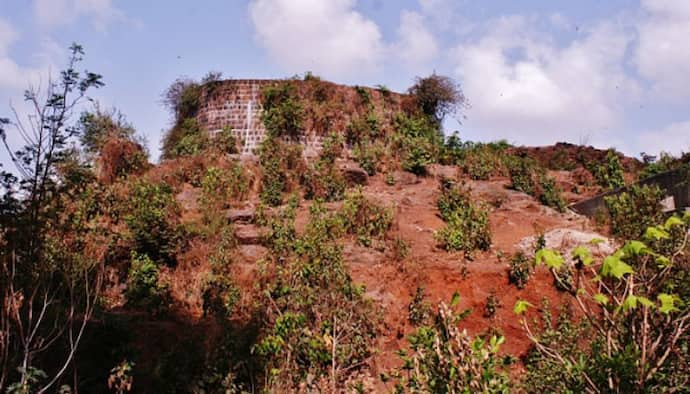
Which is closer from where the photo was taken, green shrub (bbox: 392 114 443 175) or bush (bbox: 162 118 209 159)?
green shrub (bbox: 392 114 443 175)

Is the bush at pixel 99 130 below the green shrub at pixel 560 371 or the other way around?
the other way around

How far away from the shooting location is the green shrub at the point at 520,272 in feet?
31.8

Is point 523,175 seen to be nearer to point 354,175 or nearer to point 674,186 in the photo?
point 674,186

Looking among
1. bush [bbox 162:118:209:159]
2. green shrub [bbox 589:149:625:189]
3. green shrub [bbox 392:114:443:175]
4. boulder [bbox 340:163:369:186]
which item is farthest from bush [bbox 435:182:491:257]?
bush [bbox 162:118:209:159]

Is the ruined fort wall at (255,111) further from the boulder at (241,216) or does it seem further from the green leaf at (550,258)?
the green leaf at (550,258)

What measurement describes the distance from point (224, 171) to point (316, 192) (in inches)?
87.3

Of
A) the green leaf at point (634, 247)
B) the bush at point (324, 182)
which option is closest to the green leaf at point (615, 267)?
the green leaf at point (634, 247)

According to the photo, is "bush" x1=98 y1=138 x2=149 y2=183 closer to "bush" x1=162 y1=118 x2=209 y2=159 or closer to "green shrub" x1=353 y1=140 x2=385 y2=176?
"bush" x1=162 y1=118 x2=209 y2=159

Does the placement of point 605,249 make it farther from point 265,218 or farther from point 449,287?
point 265,218

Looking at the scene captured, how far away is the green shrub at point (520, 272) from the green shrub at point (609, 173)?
781 cm

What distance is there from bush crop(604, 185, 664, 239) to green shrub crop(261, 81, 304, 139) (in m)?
8.80

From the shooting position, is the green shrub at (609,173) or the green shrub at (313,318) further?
the green shrub at (609,173)

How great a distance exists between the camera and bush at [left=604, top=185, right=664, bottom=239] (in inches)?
417

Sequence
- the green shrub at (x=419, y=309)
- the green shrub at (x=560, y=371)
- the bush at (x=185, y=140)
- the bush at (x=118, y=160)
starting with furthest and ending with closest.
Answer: the bush at (x=185, y=140)
the bush at (x=118, y=160)
the green shrub at (x=419, y=309)
the green shrub at (x=560, y=371)
